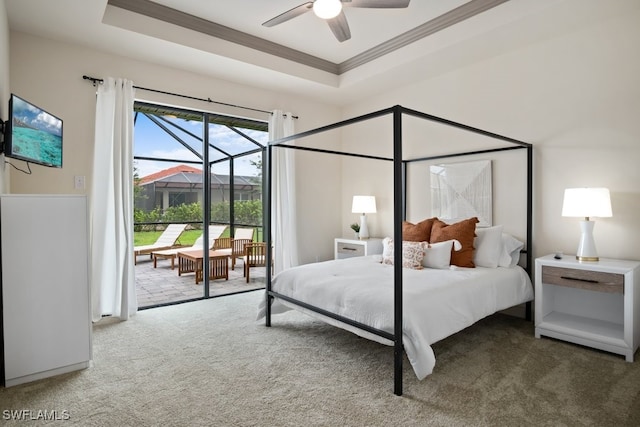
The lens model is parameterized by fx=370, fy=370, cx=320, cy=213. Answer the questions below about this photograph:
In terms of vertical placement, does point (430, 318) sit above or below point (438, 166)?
below

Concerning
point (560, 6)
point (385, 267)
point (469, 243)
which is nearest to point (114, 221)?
point (385, 267)

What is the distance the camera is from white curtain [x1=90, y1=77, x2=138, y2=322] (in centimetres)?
344

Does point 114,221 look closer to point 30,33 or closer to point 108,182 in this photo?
point 108,182

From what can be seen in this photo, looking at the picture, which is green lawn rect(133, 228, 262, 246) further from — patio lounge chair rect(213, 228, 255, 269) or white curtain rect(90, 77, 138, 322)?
white curtain rect(90, 77, 138, 322)

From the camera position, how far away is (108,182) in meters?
3.48

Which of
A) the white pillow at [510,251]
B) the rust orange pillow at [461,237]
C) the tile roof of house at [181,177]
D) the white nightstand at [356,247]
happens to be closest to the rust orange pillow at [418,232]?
the rust orange pillow at [461,237]

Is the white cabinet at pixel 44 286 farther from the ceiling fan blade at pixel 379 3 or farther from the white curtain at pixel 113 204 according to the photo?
the ceiling fan blade at pixel 379 3

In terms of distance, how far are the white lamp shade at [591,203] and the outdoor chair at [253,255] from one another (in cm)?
345

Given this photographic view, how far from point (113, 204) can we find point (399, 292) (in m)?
2.85

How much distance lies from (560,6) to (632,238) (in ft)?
6.12

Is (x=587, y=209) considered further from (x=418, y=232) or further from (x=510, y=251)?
(x=418, y=232)

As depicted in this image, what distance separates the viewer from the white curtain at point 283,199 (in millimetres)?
4617

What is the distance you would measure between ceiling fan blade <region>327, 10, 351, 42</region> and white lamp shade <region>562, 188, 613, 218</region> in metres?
2.17

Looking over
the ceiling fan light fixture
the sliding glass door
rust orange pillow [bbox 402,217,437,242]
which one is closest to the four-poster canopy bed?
rust orange pillow [bbox 402,217,437,242]
